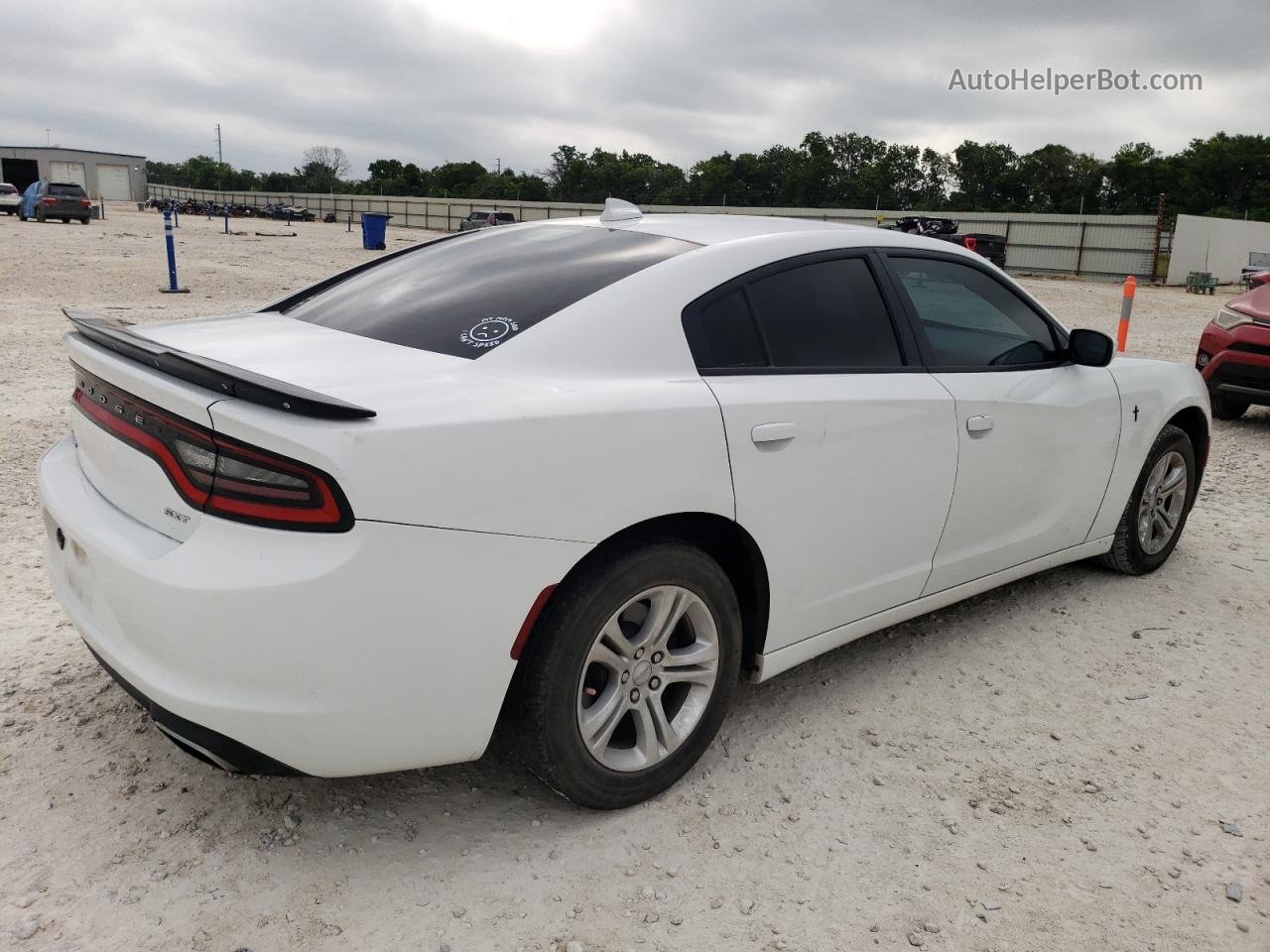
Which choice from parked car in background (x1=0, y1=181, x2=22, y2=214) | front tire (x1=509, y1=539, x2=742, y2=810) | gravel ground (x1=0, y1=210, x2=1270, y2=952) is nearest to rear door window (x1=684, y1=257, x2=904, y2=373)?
front tire (x1=509, y1=539, x2=742, y2=810)

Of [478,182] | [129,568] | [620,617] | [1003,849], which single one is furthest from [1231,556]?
[478,182]

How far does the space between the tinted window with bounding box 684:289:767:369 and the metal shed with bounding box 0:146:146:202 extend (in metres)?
96.6

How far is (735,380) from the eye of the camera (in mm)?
2701

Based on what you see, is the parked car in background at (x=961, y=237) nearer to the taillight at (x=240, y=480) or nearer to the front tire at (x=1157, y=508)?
the front tire at (x=1157, y=508)

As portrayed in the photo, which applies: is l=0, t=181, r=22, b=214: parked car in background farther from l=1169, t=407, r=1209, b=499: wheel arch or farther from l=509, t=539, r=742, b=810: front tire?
l=509, t=539, r=742, b=810: front tire

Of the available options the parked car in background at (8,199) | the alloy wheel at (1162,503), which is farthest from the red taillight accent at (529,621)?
the parked car in background at (8,199)

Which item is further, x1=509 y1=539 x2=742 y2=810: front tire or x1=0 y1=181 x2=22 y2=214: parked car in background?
x1=0 y1=181 x2=22 y2=214: parked car in background

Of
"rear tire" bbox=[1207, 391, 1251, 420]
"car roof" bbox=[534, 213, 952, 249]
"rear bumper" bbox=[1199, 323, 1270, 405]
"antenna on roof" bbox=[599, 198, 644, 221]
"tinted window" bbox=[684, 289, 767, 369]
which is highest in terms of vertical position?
"antenna on roof" bbox=[599, 198, 644, 221]

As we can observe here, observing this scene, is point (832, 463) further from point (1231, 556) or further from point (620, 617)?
point (1231, 556)

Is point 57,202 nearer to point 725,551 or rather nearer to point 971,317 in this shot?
point 971,317

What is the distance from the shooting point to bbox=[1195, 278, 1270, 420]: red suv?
26.3ft

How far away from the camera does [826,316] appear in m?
3.04

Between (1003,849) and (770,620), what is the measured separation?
850mm

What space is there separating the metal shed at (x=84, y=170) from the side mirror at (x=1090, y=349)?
96455 mm
